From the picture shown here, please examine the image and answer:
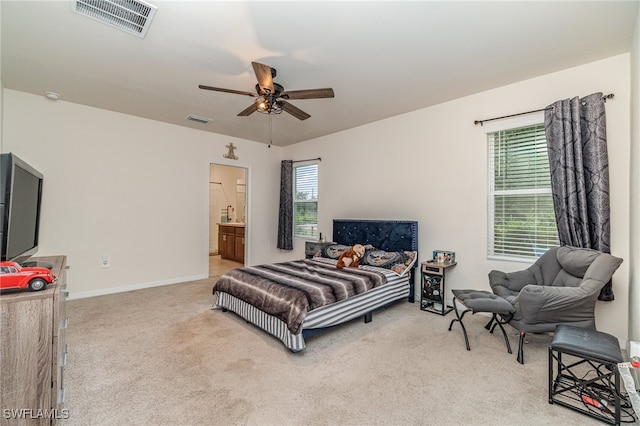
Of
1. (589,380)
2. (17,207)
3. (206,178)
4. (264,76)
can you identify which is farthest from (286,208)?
(589,380)

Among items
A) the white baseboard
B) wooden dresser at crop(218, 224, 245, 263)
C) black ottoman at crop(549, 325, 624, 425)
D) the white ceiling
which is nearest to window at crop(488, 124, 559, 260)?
the white ceiling

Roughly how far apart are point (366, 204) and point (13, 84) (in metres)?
4.77

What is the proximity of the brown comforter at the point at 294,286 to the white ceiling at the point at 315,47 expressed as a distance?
215cm

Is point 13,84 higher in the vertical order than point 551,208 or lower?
higher

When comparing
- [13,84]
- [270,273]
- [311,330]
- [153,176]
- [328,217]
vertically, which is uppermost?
[13,84]

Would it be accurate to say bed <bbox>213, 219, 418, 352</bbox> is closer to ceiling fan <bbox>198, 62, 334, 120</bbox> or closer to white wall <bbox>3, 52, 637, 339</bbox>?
white wall <bbox>3, 52, 637, 339</bbox>

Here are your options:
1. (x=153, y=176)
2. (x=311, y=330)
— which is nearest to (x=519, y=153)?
(x=311, y=330)

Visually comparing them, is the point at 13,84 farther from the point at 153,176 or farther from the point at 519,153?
the point at 519,153

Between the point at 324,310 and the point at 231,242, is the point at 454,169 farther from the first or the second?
the point at 231,242

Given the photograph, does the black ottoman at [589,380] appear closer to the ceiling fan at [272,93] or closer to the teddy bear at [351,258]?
the teddy bear at [351,258]

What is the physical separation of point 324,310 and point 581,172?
276 centimetres

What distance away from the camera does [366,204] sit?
4785mm

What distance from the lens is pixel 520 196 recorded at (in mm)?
3311

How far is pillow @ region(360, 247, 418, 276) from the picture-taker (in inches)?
148
